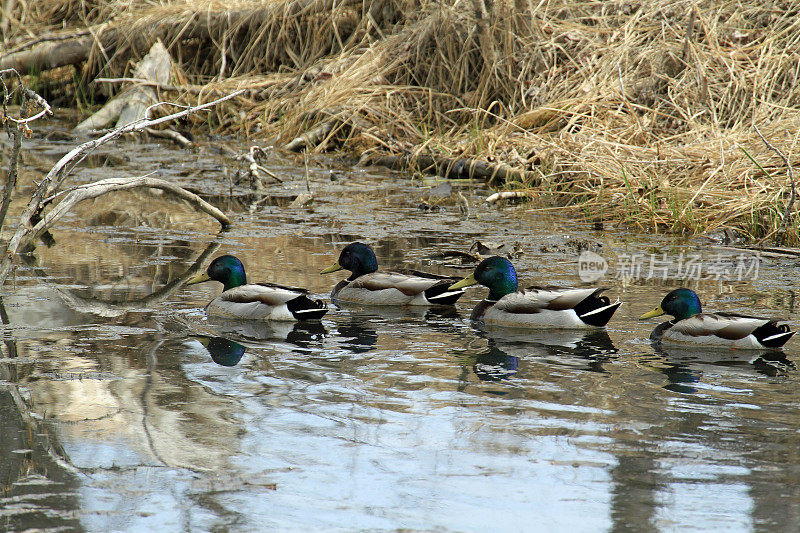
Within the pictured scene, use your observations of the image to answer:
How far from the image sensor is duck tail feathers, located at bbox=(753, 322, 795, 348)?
19.1 ft

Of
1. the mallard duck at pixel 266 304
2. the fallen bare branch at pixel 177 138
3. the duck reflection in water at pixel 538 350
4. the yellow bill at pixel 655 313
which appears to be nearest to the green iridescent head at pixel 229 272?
the mallard duck at pixel 266 304

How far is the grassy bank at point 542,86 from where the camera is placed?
994 cm

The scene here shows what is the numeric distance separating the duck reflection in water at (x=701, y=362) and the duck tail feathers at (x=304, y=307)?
6.82ft

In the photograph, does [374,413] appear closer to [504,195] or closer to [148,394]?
[148,394]

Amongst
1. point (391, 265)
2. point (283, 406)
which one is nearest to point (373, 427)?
point (283, 406)

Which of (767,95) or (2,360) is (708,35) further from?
(2,360)

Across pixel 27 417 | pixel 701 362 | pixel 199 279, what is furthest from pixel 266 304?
pixel 701 362

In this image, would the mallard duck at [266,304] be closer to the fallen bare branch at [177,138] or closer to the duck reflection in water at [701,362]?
the duck reflection in water at [701,362]

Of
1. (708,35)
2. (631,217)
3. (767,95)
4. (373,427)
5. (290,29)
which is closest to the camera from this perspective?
(373,427)

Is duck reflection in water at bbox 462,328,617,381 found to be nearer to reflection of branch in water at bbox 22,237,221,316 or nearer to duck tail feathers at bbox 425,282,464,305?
duck tail feathers at bbox 425,282,464,305

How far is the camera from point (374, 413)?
4809 millimetres

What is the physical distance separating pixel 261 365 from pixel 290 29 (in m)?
10.6

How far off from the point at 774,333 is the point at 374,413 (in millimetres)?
2451

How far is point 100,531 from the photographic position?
3625 millimetres
